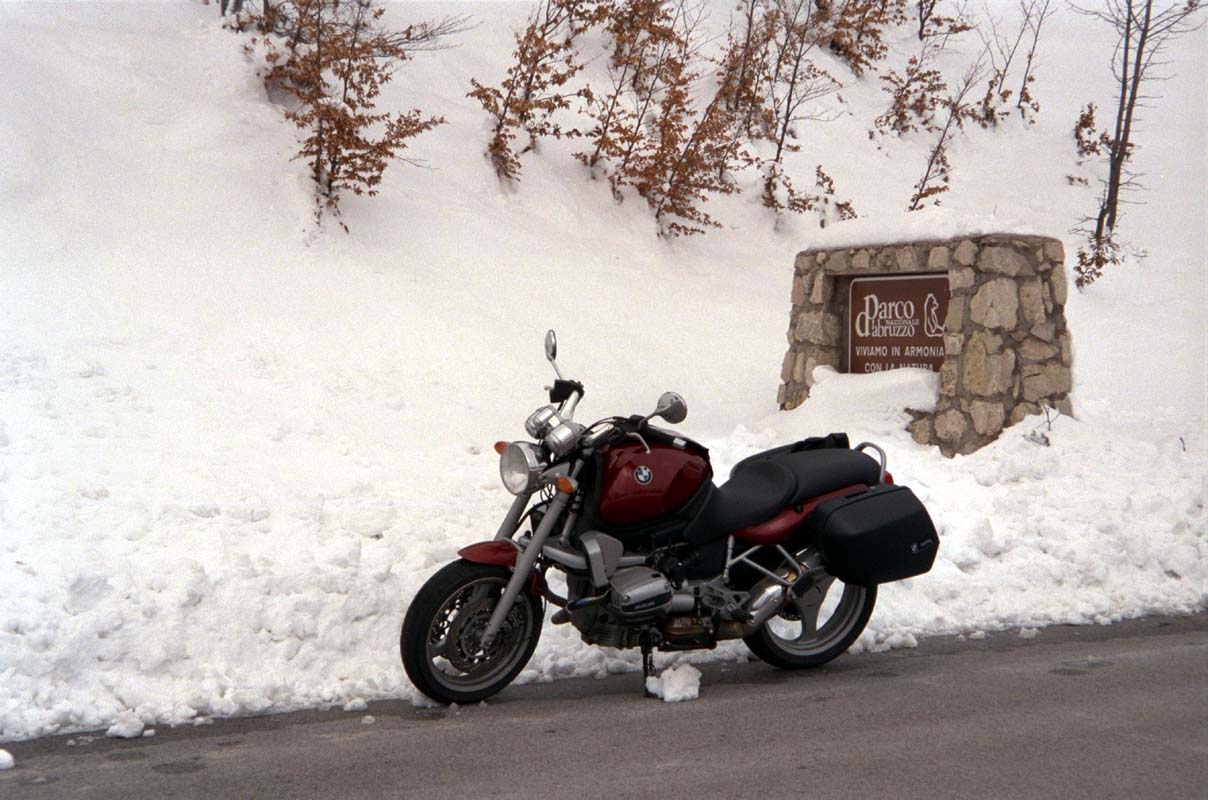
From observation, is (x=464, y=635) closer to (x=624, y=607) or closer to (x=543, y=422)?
(x=624, y=607)

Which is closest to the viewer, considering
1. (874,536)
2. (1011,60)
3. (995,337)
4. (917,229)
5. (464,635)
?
(464,635)

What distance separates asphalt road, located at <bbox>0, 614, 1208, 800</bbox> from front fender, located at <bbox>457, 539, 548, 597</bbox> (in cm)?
47

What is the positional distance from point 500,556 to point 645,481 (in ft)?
2.16

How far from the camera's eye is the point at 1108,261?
15719mm

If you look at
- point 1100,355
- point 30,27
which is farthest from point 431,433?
point 1100,355

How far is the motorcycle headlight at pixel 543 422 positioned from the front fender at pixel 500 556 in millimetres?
465

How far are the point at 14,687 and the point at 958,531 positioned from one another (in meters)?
4.92

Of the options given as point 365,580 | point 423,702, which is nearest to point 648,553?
point 423,702

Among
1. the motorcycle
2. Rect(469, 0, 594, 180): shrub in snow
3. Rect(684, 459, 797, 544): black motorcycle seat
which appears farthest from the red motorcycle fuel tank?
Rect(469, 0, 594, 180): shrub in snow

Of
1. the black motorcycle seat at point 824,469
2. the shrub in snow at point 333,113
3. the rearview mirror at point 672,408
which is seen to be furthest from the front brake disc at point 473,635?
the shrub in snow at point 333,113

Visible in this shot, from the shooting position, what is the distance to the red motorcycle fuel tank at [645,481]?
459cm

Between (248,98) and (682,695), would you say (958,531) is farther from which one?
(248,98)

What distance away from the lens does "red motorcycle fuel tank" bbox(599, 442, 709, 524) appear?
4.59m

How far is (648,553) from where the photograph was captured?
475 centimetres
